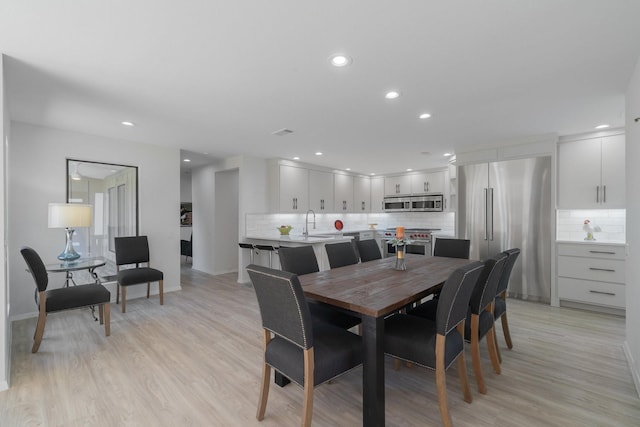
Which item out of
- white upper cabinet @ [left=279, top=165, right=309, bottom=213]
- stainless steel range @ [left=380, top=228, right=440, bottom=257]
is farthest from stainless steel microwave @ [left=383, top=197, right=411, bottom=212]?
white upper cabinet @ [left=279, top=165, right=309, bottom=213]

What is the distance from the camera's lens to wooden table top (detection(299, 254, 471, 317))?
1.76m

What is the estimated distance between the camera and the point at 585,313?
3818mm

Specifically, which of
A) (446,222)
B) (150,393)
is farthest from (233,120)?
(446,222)

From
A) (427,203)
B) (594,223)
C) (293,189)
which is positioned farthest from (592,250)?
(293,189)

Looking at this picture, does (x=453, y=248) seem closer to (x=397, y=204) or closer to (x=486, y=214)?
(x=486, y=214)

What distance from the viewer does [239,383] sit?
229 cm

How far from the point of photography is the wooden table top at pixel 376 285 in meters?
1.76

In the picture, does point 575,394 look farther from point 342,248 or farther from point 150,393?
point 150,393

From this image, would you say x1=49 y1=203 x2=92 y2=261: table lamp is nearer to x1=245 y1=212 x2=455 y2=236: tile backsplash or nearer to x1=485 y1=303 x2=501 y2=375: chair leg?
x1=245 y1=212 x2=455 y2=236: tile backsplash

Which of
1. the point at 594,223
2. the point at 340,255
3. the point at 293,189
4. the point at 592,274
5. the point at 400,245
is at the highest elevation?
the point at 293,189

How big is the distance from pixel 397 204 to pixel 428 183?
96 centimetres

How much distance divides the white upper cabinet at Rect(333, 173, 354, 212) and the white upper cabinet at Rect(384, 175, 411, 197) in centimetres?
109

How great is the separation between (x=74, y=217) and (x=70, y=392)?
1.92 m

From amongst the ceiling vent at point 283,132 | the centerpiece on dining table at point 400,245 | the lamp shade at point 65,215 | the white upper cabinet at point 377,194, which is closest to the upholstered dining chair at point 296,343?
the centerpiece on dining table at point 400,245
